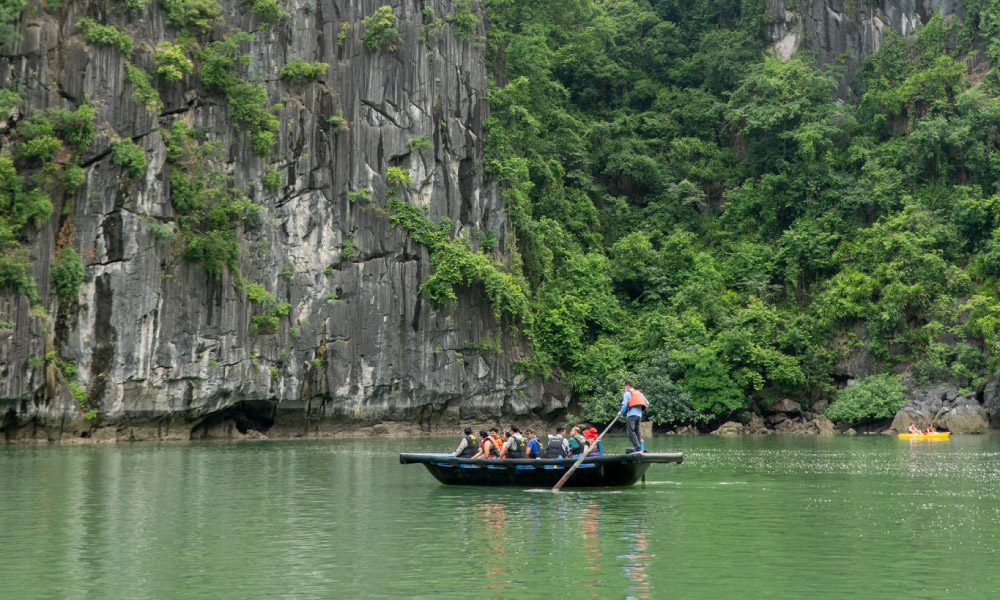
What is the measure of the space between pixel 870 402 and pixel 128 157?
30885 mm

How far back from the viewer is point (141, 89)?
42.3 m

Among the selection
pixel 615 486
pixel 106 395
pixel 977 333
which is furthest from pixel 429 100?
pixel 615 486

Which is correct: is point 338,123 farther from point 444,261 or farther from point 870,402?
point 870,402

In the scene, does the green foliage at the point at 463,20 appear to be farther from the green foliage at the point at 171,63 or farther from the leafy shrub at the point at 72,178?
the leafy shrub at the point at 72,178

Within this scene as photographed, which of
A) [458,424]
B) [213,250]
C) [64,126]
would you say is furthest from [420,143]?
[64,126]

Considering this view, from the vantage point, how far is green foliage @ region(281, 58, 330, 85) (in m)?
46.8

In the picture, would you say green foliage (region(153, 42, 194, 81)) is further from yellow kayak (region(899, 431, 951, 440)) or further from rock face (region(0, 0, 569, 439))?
yellow kayak (region(899, 431, 951, 440))

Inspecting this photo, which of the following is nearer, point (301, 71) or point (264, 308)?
point (264, 308)

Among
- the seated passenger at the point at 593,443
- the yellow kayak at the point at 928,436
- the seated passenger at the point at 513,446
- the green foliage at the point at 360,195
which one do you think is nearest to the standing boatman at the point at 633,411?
the seated passenger at the point at 593,443

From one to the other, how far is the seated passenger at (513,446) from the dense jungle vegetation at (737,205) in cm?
2382

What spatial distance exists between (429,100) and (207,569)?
3891 centimetres

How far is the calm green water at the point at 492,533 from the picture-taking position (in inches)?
480

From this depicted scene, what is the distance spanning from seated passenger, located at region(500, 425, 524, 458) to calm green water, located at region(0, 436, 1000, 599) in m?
1.52

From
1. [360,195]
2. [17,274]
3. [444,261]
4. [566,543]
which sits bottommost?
[566,543]
